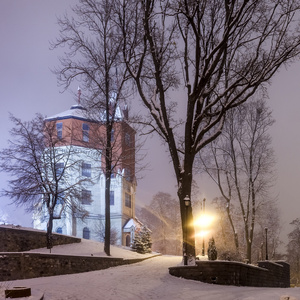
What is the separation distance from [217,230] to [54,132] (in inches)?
1408

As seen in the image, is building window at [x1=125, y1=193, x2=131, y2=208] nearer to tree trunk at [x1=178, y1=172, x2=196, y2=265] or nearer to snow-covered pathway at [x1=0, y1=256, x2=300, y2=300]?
tree trunk at [x1=178, y1=172, x2=196, y2=265]

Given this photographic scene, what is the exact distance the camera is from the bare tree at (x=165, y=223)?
2276 inches

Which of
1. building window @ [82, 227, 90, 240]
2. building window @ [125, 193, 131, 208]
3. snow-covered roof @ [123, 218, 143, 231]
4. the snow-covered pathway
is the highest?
building window @ [125, 193, 131, 208]

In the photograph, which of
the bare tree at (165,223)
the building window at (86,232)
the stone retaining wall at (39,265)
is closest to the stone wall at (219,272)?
the stone retaining wall at (39,265)

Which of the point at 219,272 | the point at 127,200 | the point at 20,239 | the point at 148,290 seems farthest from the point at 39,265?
the point at 127,200

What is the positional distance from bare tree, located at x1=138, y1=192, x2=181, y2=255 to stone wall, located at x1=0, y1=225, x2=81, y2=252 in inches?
1272

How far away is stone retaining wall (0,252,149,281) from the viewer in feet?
54.0

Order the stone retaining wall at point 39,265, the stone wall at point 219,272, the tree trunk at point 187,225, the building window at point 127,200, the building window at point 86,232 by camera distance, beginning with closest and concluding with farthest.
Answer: the stone wall at point 219,272
the tree trunk at point 187,225
the stone retaining wall at point 39,265
the building window at point 86,232
the building window at point 127,200

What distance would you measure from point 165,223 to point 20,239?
37.6m

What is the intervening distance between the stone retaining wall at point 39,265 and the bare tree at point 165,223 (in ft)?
119

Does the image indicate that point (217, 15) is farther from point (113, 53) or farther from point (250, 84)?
point (113, 53)

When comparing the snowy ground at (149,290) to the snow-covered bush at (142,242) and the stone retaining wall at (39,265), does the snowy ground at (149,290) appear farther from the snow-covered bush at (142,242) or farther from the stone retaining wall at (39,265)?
the snow-covered bush at (142,242)

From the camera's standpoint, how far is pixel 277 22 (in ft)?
52.3

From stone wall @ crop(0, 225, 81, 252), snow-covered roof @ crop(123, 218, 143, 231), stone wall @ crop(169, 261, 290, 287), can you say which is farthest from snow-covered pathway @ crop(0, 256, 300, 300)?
snow-covered roof @ crop(123, 218, 143, 231)
